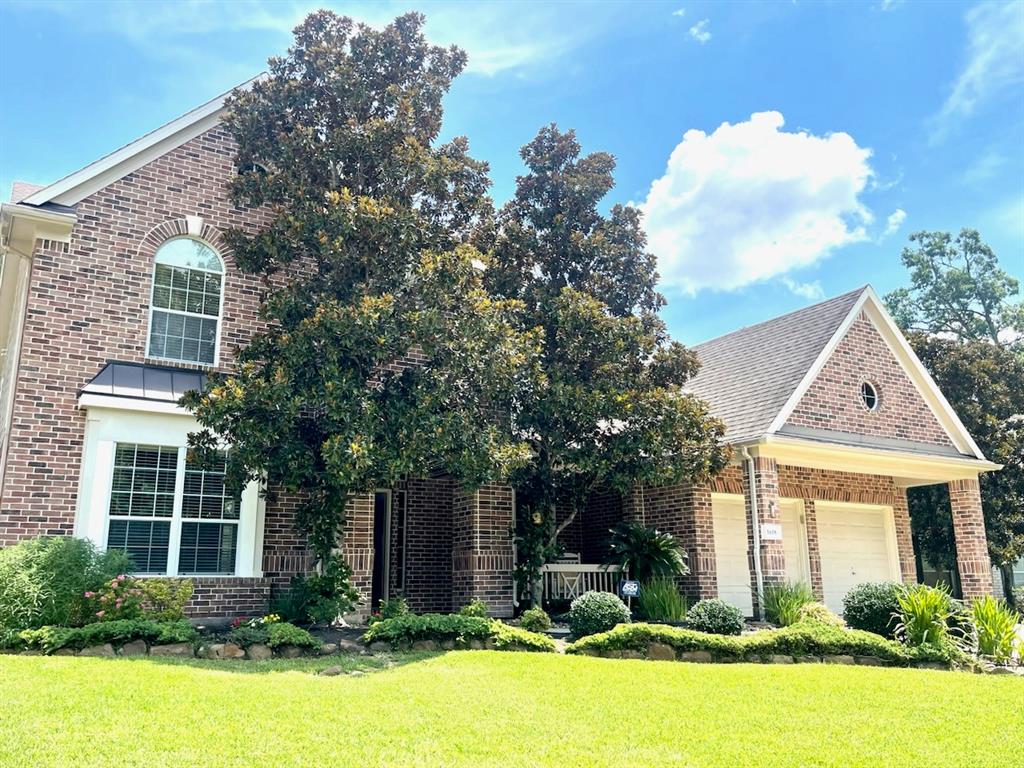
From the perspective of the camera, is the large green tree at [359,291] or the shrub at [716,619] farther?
the shrub at [716,619]

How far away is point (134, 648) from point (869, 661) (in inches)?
386

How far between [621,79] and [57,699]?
13203 mm

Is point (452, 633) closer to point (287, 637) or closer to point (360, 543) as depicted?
point (287, 637)

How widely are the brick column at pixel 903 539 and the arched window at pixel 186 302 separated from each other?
15658 mm

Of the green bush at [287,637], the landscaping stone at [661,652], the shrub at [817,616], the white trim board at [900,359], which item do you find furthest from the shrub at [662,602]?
the green bush at [287,637]

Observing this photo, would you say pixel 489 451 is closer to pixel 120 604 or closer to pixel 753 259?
pixel 120 604

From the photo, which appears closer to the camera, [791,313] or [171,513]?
[171,513]

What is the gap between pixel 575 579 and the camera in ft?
50.2

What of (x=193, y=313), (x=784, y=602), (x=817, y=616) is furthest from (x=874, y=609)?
(x=193, y=313)

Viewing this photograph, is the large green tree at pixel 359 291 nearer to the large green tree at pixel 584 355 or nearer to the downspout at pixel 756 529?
the large green tree at pixel 584 355

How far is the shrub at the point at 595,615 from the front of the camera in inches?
471

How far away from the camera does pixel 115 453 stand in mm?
11836

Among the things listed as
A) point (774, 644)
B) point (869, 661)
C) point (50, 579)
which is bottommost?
point (869, 661)

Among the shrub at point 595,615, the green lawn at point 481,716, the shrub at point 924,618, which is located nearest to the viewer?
the green lawn at point 481,716
